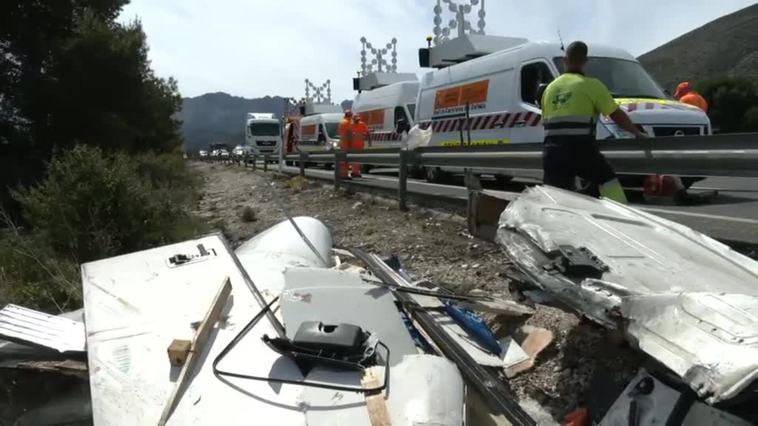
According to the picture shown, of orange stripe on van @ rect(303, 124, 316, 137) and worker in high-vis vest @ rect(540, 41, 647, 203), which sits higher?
orange stripe on van @ rect(303, 124, 316, 137)

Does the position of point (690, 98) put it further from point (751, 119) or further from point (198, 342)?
point (751, 119)

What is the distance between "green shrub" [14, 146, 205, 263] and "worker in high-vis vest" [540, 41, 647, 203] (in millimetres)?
4107

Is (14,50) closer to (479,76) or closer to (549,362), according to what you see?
(479,76)

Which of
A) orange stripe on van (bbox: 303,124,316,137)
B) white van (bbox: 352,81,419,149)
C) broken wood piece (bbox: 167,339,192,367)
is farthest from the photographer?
orange stripe on van (bbox: 303,124,316,137)

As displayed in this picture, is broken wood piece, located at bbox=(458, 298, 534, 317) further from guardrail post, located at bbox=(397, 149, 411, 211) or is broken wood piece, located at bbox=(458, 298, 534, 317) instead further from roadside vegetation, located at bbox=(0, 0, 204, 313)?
roadside vegetation, located at bbox=(0, 0, 204, 313)

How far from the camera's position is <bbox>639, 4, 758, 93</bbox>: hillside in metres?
45.1

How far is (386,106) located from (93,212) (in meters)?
12.0

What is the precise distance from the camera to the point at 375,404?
2002 mm

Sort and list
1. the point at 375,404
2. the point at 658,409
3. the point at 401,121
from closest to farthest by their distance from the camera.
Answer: the point at 658,409, the point at 375,404, the point at 401,121

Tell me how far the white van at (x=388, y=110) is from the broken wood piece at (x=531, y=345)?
12797mm

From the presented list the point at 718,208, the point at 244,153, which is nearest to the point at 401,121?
the point at 718,208

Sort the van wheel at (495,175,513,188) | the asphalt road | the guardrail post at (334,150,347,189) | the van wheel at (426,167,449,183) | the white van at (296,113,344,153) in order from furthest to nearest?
1. the white van at (296,113,344,153)
2. the van wheel at (426,167,449,183)
3. the van wheel at (495,175,513,188)
4. the guardrail post at (334,150,347,189)
5. the asphalt road

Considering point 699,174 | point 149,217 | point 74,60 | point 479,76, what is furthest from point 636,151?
point 74,60

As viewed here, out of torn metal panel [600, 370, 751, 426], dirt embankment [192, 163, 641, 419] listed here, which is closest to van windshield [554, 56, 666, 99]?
dirt embankment [192, 163, 641, 419]
